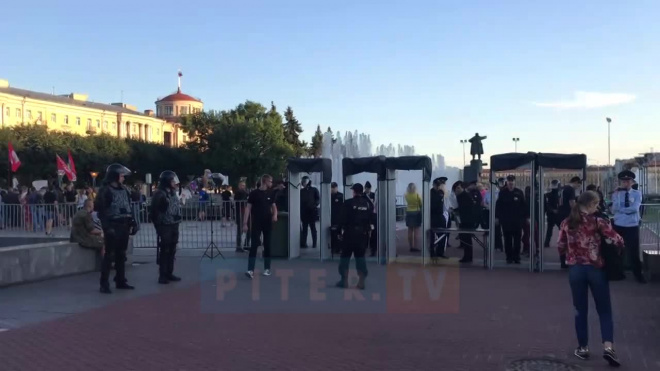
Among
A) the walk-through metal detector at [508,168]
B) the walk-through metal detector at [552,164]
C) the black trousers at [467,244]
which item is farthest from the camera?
the black trousers at [467,244]

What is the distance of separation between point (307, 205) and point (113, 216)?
6307 mm

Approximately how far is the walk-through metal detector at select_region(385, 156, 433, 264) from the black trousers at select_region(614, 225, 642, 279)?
380 centimetres

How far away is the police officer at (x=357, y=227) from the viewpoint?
1032 cm

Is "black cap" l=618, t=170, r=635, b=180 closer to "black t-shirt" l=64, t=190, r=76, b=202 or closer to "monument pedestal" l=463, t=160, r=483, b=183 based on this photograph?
"monument pedestal" l=463, t=160, r=483, b=183

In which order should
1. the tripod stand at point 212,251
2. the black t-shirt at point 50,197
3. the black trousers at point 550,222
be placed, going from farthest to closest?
the black t-shirt at point 50,197, the black trousers at point 550,222, the tripod stand at point 212,251

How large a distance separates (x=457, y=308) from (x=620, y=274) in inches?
120

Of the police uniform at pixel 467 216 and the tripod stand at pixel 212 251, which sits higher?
the police uniform at pixel 467 216

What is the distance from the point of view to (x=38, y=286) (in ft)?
35.2

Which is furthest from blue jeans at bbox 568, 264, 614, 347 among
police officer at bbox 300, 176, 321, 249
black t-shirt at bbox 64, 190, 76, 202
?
black t-shirt at bbox 64, 190, 76, 202

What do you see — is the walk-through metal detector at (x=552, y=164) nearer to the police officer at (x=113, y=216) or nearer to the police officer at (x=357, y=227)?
the police officer at (x=357, y=227)

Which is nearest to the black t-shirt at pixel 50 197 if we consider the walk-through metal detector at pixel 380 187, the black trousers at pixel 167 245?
the walk-through metal detector at pixel 380 187

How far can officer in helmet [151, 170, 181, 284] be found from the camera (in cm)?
1090

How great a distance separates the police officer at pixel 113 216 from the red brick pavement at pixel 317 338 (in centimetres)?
97

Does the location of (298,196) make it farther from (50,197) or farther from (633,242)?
(50,197)
